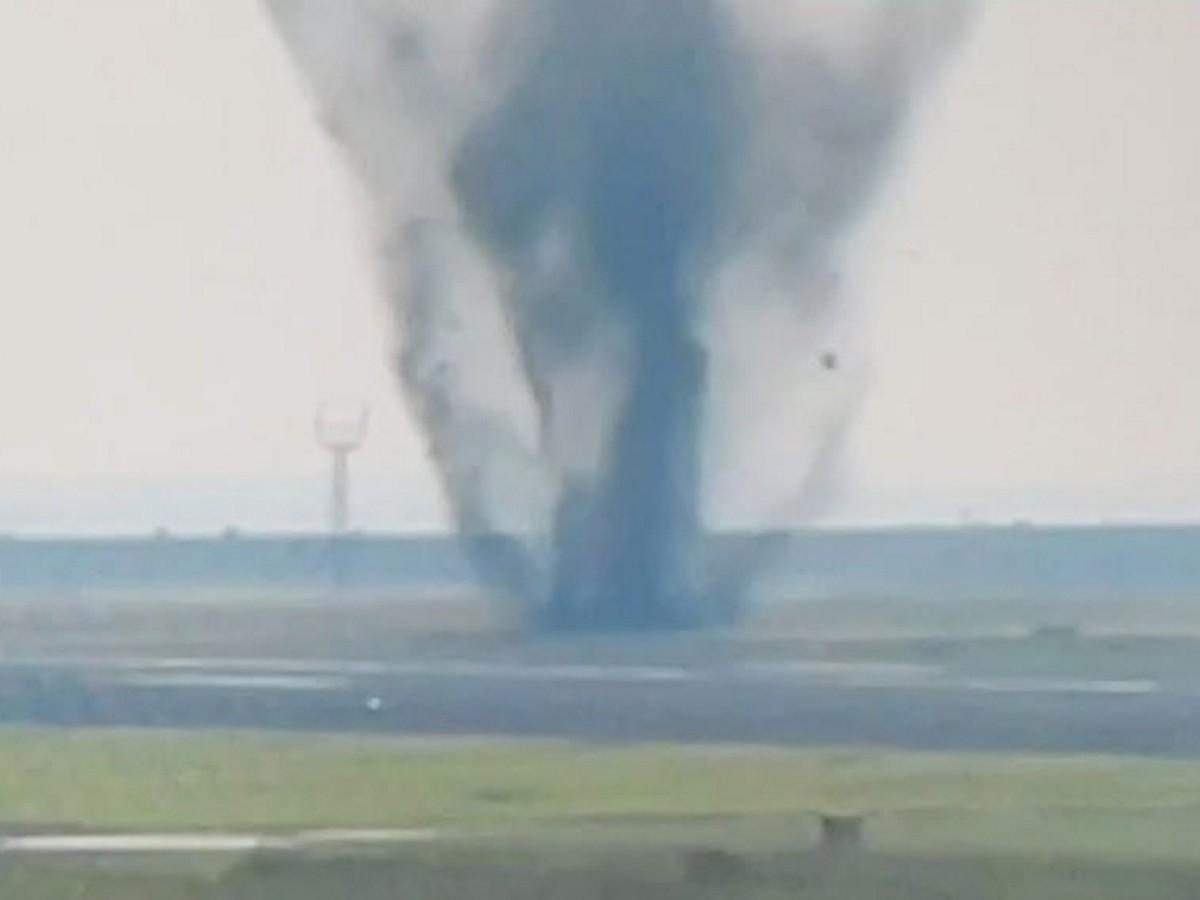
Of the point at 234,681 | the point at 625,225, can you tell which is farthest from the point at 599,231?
the point at 234,681

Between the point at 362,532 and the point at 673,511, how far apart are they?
172mm

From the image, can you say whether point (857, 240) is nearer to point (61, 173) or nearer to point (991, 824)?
point (991, 824)

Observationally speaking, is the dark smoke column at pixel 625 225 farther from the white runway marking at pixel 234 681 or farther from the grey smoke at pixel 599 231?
the white runway marking at pixel 234 681

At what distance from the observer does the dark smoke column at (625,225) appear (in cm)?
146

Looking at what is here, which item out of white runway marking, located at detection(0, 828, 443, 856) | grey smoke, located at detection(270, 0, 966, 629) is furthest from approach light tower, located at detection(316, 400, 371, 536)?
white runway marking, located at detection(0, 828, 443, 856)

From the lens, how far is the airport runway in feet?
4.72

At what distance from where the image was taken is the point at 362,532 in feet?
4.77

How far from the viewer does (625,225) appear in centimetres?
147

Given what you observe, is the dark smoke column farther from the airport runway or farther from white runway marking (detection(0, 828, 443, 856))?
white runway marking (detection(0, 828, 443, 856))

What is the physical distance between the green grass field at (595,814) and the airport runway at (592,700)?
0.04 ft

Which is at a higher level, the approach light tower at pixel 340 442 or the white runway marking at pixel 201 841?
the approach light tower at pixel 340 442

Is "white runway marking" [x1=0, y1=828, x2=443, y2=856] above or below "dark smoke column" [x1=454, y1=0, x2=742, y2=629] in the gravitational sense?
below

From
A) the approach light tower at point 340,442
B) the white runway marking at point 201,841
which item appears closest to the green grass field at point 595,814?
the white runway marking at point 201,841

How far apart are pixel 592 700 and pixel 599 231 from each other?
0.85ft
